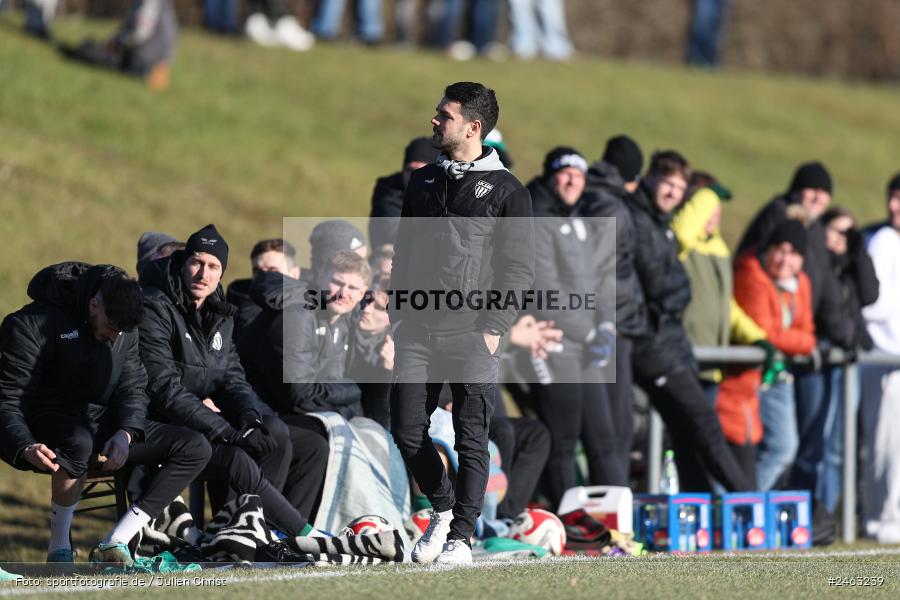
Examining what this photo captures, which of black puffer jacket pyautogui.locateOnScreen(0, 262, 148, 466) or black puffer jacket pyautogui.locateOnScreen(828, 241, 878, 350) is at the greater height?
black puffer jacket pyautogui.locateOnScreen(828, 241, 878, 350)

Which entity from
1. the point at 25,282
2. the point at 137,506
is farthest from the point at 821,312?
the point at 25,282

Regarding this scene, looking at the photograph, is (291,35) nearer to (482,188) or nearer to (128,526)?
(482,188)

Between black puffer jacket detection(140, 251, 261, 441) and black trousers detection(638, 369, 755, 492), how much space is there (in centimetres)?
308

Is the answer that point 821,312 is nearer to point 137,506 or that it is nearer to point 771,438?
point 771,438

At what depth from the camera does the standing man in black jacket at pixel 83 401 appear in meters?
7.23

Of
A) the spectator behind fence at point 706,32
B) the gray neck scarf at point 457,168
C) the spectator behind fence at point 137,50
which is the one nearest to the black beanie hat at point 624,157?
the gray neck scarf at point 457,168

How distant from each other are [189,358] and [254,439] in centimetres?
53

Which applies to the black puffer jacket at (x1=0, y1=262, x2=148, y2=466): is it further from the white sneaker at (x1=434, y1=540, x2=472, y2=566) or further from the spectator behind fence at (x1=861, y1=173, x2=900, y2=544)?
the spectator behind fence at (x1=861, y1=173, x2=900, y2=544)

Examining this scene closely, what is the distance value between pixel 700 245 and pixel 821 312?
107 centimetres

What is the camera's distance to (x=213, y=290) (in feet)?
26.2

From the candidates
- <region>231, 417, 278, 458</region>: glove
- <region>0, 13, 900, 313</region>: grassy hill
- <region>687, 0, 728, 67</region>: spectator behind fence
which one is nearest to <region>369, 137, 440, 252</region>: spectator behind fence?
<region>231, 417, 278, 458</region>: glove

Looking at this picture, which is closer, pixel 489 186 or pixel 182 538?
pixel 489 186

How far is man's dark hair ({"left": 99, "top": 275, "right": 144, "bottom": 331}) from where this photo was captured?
7195 millimetres

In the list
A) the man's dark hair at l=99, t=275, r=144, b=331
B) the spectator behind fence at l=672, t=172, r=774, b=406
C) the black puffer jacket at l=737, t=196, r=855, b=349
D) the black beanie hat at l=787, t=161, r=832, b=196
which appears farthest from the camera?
the black beanie hat at l=787, t=161, r=832, b=196
